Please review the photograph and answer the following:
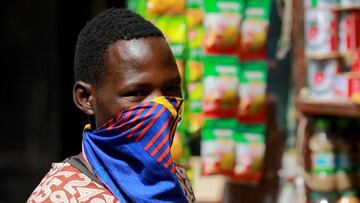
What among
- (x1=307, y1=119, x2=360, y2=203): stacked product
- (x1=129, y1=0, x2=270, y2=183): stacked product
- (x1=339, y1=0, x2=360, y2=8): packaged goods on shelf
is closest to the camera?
(x1=339, y1=0, x2=360, y2=8): packaged goods on shelf

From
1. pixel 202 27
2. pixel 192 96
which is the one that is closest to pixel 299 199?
pixel 192 96

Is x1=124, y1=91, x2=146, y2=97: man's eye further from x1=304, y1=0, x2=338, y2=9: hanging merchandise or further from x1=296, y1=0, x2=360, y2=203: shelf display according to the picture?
x1=304, y1=0, x2=338, y2=9: hanging merchandise

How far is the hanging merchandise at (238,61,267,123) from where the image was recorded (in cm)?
400

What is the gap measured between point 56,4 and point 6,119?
42.8 inches

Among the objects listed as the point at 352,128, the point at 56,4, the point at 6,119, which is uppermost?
the point at 56,4

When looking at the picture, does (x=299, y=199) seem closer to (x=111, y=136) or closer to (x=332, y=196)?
(x=332, y=196)

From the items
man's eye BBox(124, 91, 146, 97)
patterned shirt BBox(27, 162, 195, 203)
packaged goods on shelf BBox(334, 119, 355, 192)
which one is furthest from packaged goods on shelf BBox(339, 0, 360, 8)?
patterned shirt BBox(27, 162, 195, 203)

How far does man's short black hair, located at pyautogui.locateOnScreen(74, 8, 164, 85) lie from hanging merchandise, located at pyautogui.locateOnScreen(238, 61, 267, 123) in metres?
2.09

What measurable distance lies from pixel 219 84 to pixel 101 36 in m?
2.06

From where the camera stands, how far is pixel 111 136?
73.5 inches

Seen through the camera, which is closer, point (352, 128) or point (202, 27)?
point (352, 128)

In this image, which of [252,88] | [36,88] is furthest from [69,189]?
[36,88]

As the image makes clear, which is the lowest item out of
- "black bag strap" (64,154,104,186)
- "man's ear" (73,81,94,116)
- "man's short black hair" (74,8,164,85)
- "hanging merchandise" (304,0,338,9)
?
"black bag strap" (64,154,104,186)

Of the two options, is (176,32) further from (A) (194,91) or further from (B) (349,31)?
(B) (349,31)
